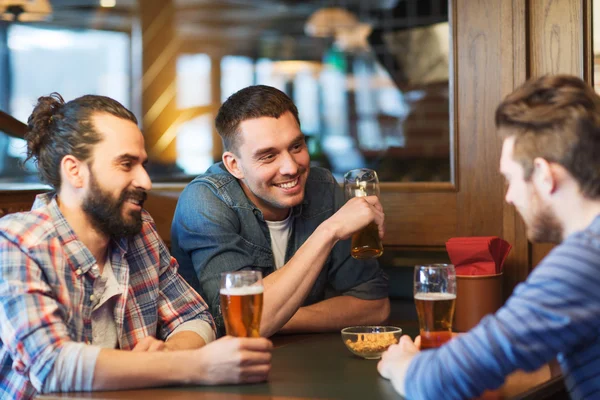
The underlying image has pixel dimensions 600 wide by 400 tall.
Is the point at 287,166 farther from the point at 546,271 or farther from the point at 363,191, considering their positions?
the point at 546,271

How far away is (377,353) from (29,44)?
5.24 metres

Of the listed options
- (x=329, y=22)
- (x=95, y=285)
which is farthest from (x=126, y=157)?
(x=329, y=22)

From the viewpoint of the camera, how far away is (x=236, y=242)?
2303 mm

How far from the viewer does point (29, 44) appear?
246 inches

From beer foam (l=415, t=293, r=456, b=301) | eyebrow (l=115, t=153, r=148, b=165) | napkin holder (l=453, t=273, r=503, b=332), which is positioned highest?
eyebrow (l=115, t=153, r=148, b=165)

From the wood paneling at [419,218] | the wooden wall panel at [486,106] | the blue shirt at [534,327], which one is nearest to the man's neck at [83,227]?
the blue shirt at [534,327]

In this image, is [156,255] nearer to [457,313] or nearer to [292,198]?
[292,198]

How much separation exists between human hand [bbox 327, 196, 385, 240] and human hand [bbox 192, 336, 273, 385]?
62cm

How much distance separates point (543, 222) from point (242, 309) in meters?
0.61

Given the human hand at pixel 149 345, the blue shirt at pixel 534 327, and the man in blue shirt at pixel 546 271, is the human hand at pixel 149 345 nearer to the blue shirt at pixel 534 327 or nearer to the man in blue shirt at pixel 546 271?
the man in blue shirt at pixel 546 271

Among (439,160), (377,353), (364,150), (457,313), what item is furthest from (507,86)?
(364,150)

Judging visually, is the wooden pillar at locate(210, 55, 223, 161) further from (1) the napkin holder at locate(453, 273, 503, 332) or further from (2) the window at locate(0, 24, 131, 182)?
(1) the napkin holder at locate(453, 273, 503, 332)

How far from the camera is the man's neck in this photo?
187 centimetres

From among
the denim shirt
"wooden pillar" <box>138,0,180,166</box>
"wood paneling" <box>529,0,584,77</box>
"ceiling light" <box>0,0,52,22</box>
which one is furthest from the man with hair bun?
"wooden pillar" <box>138,0,180,166</box>
